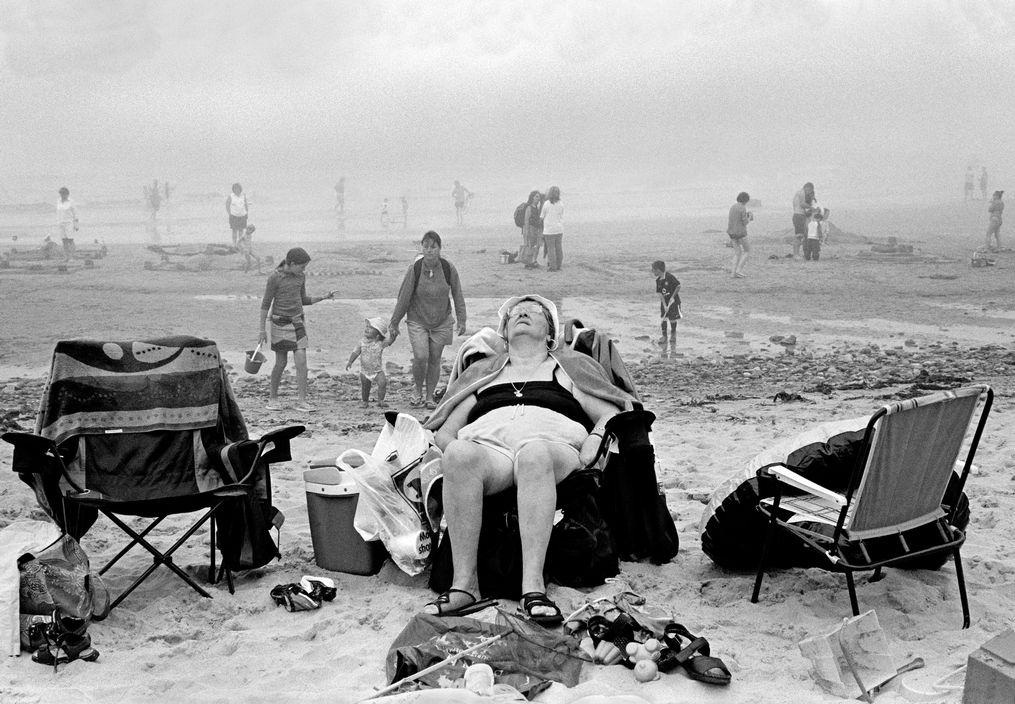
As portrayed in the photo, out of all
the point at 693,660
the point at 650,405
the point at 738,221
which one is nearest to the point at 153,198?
the point at 738,221

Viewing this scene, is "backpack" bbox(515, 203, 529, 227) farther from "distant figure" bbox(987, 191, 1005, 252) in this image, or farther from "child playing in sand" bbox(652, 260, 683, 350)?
"distant figure" bbox(987, 191, 1005, 252)

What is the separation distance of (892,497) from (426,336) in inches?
188

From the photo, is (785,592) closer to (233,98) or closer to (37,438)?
(37,438)

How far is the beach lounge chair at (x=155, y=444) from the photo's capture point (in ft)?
12.4

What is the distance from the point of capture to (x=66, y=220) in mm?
17203

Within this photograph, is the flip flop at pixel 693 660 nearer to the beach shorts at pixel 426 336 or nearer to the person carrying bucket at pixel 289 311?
the beach shorts at pixel 426 336

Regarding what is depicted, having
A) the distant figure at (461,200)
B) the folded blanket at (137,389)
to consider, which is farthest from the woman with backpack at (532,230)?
the folded blanket at (137,389)

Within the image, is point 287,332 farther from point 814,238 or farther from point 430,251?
point 814,238

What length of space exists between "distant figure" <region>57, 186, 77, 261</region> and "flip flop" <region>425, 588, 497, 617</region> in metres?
14.4

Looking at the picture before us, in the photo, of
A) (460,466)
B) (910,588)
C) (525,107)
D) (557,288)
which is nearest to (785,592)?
(910,588)

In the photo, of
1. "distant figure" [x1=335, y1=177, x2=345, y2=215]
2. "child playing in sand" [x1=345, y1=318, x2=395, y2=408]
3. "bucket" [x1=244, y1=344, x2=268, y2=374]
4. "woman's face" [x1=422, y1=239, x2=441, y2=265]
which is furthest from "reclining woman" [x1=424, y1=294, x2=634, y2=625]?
"distant figure" [x1=335, y1=177, x2=345, y2=215]

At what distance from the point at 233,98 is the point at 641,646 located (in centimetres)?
1974

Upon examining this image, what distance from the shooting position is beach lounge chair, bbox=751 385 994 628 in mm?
3248

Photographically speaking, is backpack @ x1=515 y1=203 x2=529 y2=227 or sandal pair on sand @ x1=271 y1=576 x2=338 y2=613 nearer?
sandal pair on sand @ x1=271 y1=576 x2=338 y2=613
